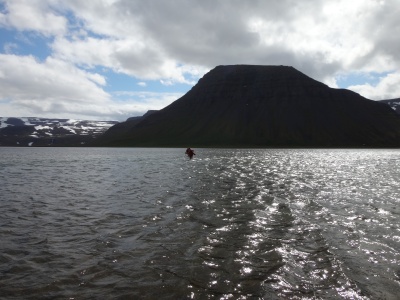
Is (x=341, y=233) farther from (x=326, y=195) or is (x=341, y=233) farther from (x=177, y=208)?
(x=326, y=195)

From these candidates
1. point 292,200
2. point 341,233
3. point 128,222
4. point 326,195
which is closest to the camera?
point 341,233

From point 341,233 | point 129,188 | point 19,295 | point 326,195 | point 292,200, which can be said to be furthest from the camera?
point 129,188

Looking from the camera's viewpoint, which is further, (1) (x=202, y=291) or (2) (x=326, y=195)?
(2) (x=326, y=195)

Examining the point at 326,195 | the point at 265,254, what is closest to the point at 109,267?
the point at 265,254

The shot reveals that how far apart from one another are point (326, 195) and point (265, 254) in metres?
16.3

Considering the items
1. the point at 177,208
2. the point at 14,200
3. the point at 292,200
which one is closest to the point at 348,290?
the point at 177,208

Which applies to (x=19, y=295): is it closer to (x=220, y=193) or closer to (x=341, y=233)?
(x=341, y=233)

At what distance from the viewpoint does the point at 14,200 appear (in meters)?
24.3

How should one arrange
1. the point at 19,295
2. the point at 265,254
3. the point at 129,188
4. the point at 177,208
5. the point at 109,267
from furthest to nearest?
1. the point at 129,188
2. the point at 177,208
3. the point at 265,254
4. the point at 109,267
5. the point at 19,295

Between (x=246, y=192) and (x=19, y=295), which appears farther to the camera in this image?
(x=246, y=192)

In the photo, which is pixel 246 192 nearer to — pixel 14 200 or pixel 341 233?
pixel 341 233

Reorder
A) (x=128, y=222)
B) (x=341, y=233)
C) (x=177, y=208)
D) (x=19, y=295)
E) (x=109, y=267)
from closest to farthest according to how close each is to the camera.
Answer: (x=19, y=295) → (x=109, y=267) → (x=341, y=233) → (x=128, y=222) → (x=177, y=208)

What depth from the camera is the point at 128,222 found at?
689 inches

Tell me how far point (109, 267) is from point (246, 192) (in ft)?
60.7
